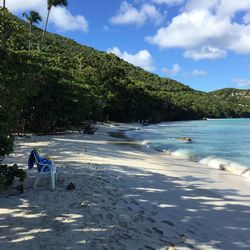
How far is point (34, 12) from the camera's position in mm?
58219

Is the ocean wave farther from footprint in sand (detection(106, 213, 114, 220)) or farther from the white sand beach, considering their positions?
footprint in sand (detection(106, 213, 114, 220))

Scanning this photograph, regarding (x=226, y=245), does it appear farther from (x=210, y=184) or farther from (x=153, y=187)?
(x=210, y=184)

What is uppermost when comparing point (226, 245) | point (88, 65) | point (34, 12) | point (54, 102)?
point (34, 12)

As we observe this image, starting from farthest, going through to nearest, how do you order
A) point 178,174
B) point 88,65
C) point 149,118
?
point 149,118
point 88,65
point 178,174

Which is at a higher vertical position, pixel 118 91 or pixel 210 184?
pixel 118 91

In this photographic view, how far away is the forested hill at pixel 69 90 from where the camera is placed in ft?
41.9

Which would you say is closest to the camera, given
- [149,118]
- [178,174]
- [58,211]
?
[58,211]

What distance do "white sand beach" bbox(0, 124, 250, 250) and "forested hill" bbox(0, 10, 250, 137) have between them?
176cm

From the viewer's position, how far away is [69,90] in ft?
88.3

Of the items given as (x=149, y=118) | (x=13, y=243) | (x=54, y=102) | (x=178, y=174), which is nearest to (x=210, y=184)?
(x=178, y=174)

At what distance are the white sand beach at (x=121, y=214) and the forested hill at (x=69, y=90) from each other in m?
1.76

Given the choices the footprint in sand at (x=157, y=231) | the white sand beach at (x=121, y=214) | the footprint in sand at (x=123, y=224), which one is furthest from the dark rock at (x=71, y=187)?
the footprint in sand at (x=157, y=231)

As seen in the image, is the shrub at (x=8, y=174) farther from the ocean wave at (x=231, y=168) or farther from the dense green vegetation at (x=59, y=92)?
the ocean wave at (x=231, y=168)

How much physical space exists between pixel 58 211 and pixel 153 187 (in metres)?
3.25
